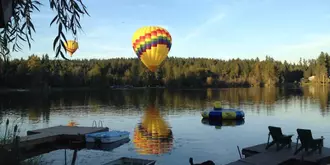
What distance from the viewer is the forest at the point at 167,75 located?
95938mm

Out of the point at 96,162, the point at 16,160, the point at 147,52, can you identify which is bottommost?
the point at 96,162

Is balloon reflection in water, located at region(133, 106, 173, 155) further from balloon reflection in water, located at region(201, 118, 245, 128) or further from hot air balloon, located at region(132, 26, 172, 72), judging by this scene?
hot air balloon, located at region(132, 26, 172, 72)

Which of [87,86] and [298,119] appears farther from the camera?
[87,86]

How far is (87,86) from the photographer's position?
121438 mm

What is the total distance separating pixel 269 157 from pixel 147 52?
3901 centimetres

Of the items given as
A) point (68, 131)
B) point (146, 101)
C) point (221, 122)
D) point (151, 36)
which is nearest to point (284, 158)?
point (68, 131)

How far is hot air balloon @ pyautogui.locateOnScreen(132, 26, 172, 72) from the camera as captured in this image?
50312mm

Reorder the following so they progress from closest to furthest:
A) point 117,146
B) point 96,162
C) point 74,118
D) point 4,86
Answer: point 96,162 < point 117,146 < point 74,118 < point 4,86

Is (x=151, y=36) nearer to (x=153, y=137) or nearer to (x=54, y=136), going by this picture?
(x=153, y=137)

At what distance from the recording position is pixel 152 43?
1973 inches

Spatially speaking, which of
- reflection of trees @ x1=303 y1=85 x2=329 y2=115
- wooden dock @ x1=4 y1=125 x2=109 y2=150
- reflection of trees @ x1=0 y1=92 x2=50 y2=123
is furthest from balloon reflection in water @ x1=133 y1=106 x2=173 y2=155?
reflection of trees @ x1=303 y1=85 x2=329 y2=115

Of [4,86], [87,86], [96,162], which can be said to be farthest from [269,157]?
[87,86]

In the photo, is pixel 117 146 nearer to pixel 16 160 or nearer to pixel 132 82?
pixel 16 160

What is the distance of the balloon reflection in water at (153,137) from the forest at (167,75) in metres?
69.1
